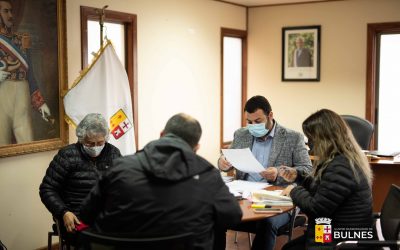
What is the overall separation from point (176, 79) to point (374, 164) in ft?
7.49

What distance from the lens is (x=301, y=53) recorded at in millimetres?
6953

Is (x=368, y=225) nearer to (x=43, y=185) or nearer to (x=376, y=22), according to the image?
(x=43, y=185)

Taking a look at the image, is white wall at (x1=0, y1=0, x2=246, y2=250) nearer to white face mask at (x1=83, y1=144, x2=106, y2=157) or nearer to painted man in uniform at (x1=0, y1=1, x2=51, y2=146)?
painted man in uniform at (x1=0, y1=1, x2=51, y2=146)

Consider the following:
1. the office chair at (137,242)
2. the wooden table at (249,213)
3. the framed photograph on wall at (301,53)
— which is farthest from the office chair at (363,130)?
the office chair at (137,242)

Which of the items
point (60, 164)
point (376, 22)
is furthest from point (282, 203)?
point (376, 22)

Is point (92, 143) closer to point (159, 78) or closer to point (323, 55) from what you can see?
point (159, 78)

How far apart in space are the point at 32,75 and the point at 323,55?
399 centimetres

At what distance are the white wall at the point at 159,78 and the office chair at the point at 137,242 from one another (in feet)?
7.08

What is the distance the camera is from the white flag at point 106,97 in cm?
426

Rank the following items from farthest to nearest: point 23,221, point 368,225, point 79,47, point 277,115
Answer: point 277,115
point 79,47
point 23,221
point 368,225

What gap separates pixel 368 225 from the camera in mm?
2750

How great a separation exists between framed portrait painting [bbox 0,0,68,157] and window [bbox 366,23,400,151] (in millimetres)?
3855

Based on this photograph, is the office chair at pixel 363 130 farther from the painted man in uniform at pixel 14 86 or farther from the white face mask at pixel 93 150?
the painted man in uniform at pixel 14 86

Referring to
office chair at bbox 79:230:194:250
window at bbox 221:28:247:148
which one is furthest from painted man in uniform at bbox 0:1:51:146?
window at bbox 221:28:247:148
